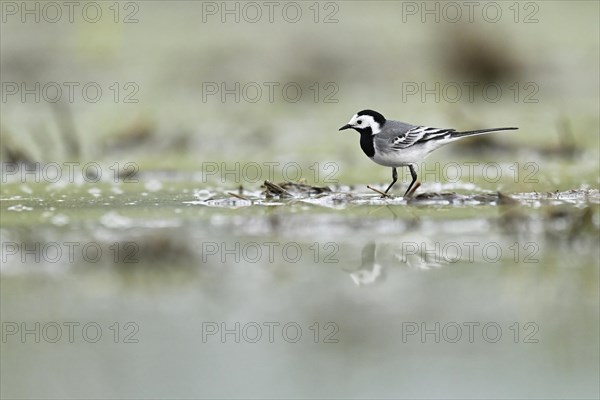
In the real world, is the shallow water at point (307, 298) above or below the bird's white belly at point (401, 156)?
below

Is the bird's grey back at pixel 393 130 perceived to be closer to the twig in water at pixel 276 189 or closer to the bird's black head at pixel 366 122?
the bird's black head at pixel 366 122

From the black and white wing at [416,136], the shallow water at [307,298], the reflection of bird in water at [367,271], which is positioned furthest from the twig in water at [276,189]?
the reflection of bird in water at [367,271]

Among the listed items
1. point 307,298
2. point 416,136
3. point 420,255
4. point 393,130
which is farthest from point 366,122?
point 307,298

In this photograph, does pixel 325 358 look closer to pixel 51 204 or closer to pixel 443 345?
pixel 443 345

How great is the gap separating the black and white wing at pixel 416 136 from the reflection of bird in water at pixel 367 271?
2462mm

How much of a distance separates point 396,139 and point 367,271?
3.00 meters

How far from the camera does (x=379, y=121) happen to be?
9641mm

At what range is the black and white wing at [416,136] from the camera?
9.34 meters

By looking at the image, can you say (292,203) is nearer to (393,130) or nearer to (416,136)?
(393,130)

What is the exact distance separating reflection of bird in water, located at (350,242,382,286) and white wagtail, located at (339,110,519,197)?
94.4 inches

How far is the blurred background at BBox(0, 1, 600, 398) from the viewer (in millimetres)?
5070

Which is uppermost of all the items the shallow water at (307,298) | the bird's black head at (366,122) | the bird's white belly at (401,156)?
the bird's black head at (366,122)

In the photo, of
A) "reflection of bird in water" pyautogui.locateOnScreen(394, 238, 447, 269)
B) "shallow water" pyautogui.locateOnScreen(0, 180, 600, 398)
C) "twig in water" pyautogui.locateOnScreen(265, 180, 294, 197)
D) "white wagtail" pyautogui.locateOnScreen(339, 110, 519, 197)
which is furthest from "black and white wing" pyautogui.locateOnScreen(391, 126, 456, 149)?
"reflection of bird in water" pyautogui.locateOnScreen(394, 238, 447, 269)

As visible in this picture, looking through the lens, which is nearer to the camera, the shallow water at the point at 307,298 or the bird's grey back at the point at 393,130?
the shallow water at the point at 307,298
